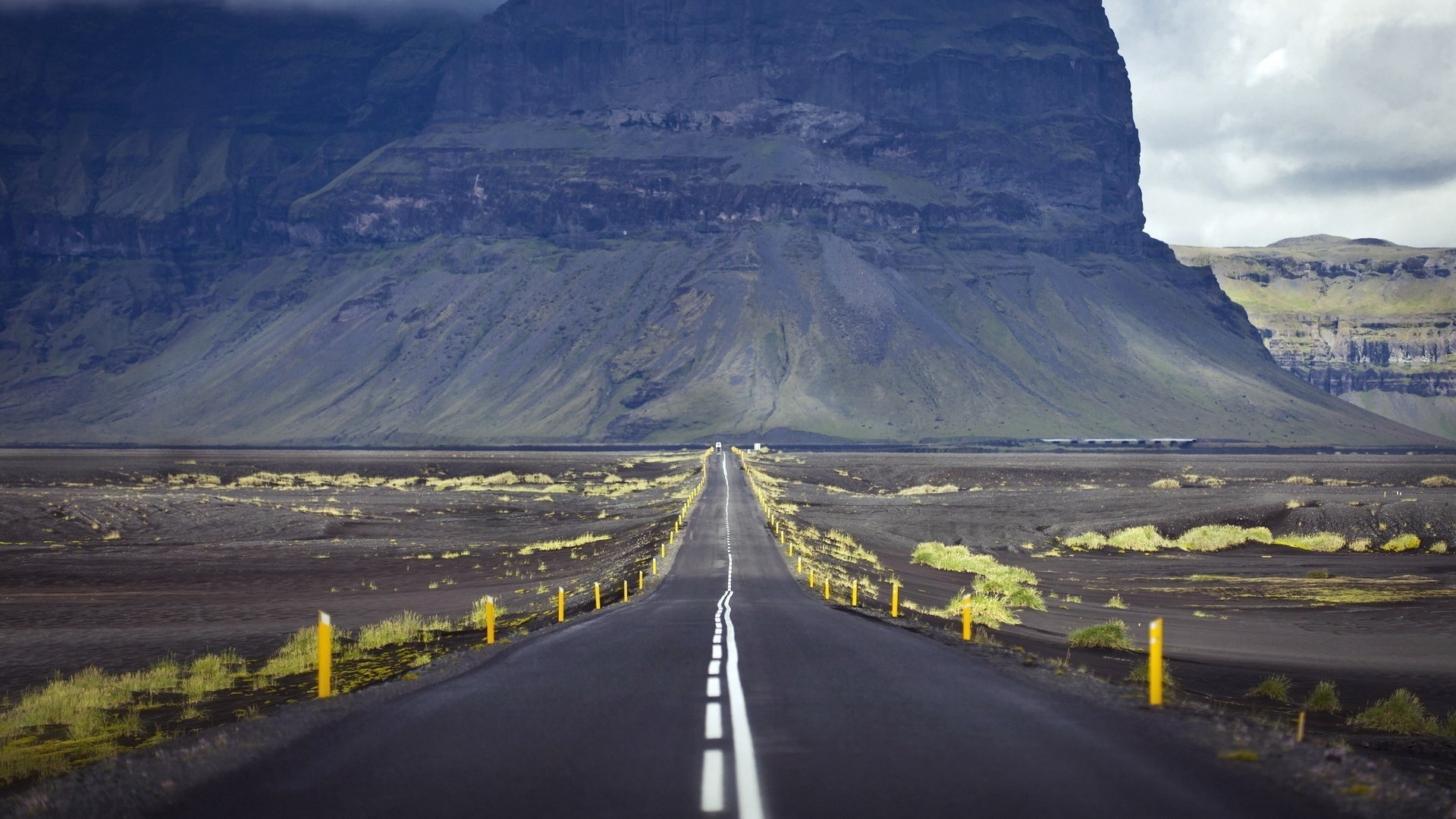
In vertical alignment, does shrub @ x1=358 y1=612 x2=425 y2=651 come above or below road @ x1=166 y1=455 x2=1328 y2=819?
below

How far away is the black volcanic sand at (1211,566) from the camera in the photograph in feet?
65.6

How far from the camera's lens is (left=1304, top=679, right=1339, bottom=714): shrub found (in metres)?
16.0

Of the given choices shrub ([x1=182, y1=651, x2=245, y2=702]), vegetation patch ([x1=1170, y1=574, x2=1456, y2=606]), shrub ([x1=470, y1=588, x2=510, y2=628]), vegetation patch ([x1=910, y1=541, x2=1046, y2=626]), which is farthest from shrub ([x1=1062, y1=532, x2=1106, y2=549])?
shrub ([x1=182, y1=651, x2=245, y2=702])

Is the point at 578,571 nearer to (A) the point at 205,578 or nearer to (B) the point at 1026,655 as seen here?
(A) the point at 205,578

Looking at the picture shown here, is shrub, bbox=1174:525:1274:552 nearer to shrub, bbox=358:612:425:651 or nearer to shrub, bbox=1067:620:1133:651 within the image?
shrub, bbox=1067:620:1133:651

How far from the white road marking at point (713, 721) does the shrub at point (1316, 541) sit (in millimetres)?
41416

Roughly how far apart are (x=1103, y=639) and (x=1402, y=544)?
31457 millimetres

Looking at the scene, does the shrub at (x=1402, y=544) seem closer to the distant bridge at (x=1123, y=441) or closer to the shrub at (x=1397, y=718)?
the shrub at (x=1397, y=718)

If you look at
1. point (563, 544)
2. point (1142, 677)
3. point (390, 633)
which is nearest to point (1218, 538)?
point (563, 544)

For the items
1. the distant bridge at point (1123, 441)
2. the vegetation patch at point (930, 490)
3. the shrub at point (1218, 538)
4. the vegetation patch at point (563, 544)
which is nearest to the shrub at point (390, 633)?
the vegetation patch at point (563, 544)

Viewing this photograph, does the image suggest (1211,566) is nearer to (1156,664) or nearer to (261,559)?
(261,559)

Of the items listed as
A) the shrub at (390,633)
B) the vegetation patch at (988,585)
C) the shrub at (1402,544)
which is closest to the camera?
the shrub at (390,633)

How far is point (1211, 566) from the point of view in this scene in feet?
138

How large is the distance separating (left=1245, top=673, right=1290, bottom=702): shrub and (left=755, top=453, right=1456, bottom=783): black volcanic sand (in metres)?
0.33
